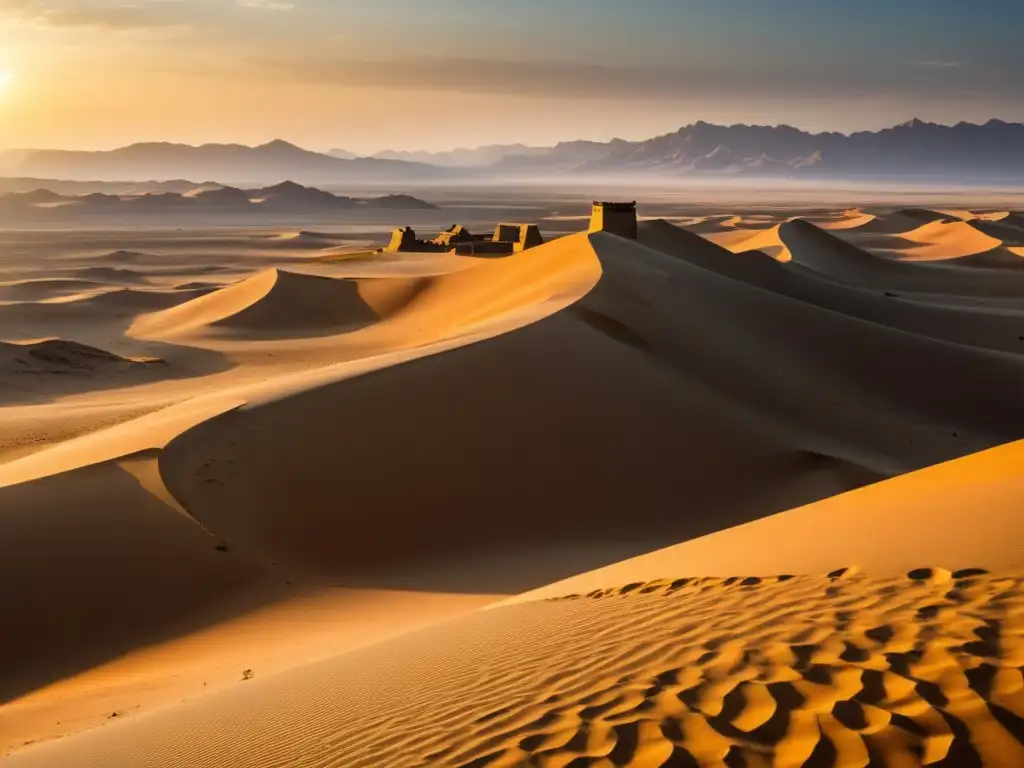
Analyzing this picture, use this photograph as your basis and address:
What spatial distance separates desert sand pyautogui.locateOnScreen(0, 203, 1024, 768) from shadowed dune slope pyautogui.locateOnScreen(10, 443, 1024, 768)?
0.02 meters

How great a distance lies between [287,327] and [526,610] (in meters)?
26.1

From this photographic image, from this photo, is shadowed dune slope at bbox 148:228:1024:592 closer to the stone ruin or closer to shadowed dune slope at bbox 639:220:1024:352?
shadowed dune slope at bbox 639:220:1024:352

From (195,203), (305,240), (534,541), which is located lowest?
(305,240)

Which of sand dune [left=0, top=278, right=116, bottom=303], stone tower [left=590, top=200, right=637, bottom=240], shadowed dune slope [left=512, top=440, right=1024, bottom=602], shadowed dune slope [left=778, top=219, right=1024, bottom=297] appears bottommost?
shadowed dune slope [left=778, top=219, right=1024, bottom=297]

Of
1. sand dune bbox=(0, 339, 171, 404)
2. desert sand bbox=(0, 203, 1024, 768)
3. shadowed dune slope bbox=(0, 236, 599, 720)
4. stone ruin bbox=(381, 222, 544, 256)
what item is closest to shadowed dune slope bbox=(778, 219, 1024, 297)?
stone ruin bbox=(381, 222, 544, 256)

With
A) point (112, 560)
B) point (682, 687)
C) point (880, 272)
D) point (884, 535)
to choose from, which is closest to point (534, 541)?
point (112, 560)

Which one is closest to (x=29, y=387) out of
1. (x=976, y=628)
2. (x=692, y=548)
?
(x=692, y=548)

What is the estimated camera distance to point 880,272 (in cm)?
4959

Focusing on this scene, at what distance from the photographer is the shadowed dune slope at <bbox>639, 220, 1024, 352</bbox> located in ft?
99.6

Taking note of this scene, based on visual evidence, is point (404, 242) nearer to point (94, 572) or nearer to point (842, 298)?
point (842, 298)

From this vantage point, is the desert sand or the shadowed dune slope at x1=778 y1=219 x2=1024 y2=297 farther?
the shadowed dune slope at x1=778 y1=219 x2=1024 y2=297

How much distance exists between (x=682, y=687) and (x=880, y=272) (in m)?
49.9

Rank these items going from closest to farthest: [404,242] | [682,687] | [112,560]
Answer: [682,687] → [112,560] → [404,242]

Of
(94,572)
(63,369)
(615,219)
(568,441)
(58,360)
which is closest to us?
(94,572)
